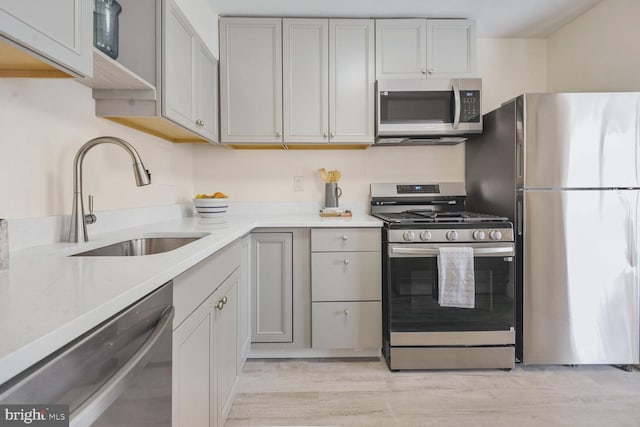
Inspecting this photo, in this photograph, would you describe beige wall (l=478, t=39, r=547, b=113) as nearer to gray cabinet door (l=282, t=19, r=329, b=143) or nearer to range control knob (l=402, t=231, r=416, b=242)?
gray cabinet door (l=282, t=19, r=329, b=143)

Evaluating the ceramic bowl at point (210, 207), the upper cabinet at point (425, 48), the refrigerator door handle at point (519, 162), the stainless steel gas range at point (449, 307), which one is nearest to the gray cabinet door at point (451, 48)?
the upper cabinet at point (425, 48)

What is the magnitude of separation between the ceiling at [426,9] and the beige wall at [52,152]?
1.21 m

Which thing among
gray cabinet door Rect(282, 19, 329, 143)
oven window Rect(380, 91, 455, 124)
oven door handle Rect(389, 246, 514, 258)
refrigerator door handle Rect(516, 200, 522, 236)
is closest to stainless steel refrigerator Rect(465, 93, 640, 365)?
refrigerator door handle Rect(516, 200, 522, 236)

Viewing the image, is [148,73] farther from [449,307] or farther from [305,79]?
[449,307]

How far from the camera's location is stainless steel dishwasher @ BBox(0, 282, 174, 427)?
0.45 meters

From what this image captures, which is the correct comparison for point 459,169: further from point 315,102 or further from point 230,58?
point 230,58

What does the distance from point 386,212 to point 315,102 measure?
3.31 feet

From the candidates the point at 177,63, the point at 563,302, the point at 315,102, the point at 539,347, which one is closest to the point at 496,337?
the point at 539,347

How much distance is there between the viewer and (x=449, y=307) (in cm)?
203

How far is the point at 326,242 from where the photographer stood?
2.14 meters

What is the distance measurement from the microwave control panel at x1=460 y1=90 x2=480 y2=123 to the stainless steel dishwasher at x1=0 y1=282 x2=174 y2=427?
2.23 metres

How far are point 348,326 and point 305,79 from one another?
1.71 meters

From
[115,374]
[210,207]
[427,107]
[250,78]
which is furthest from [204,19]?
[115,374]

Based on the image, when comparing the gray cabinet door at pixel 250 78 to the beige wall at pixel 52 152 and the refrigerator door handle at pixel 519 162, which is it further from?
the refrigerator door handle at pixel 519 162
